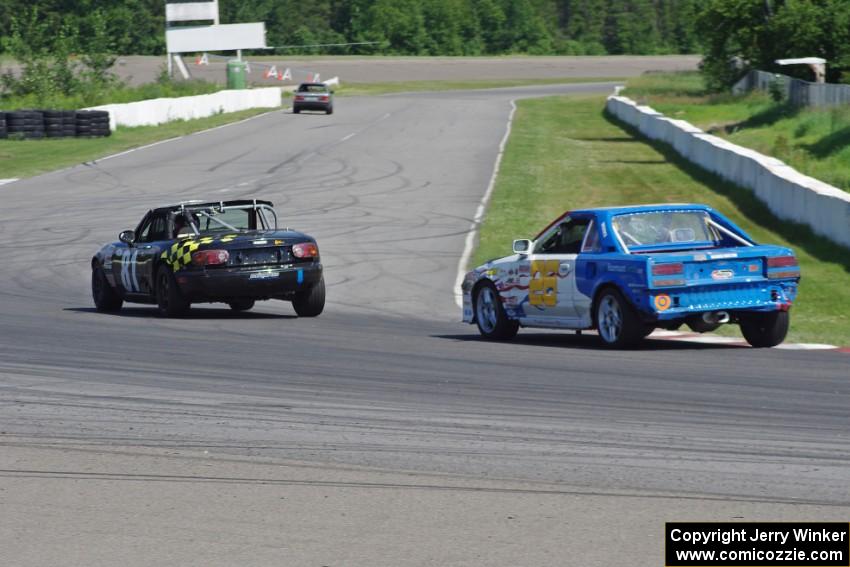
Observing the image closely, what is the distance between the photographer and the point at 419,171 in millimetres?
37562

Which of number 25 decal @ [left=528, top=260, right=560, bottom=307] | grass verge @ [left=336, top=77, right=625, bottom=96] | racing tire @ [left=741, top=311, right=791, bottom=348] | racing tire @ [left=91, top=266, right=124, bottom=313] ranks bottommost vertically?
grass verge @ [left=336, top=77, right=625, bottom=96]

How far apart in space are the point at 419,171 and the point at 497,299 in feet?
76.7

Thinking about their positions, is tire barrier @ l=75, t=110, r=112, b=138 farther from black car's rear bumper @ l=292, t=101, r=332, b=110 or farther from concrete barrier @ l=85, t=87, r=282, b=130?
black car's rear bumper @ l=292, t=101, r=332, b=110

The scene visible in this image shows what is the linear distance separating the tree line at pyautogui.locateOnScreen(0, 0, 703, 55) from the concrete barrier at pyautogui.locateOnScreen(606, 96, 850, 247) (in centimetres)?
9509

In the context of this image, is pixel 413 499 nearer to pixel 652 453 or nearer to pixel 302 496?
pixel 302 496

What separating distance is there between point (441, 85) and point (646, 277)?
89913 millimetres

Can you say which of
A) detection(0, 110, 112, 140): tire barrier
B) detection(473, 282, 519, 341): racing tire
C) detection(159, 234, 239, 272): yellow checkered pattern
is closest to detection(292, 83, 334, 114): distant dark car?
detection(0, 110, 112, 140): tire barrier

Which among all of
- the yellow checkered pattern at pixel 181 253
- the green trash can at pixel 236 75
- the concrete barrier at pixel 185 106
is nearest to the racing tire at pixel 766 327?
the yellow checkered pattern at pixel 181 253

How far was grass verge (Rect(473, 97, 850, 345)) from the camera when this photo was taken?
55.8 ft

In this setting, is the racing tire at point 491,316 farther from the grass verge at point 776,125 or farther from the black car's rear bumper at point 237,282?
the grass verge at point 776,125

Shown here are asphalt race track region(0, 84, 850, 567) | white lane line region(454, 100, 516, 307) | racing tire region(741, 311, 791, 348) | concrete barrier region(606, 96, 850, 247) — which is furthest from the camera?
concrete barrier region(606, 96, 850, 247)

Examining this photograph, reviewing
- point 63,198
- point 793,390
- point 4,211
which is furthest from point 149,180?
point 793,390

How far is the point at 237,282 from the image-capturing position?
51.2 ft

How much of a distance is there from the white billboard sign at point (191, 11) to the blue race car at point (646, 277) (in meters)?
72.1
